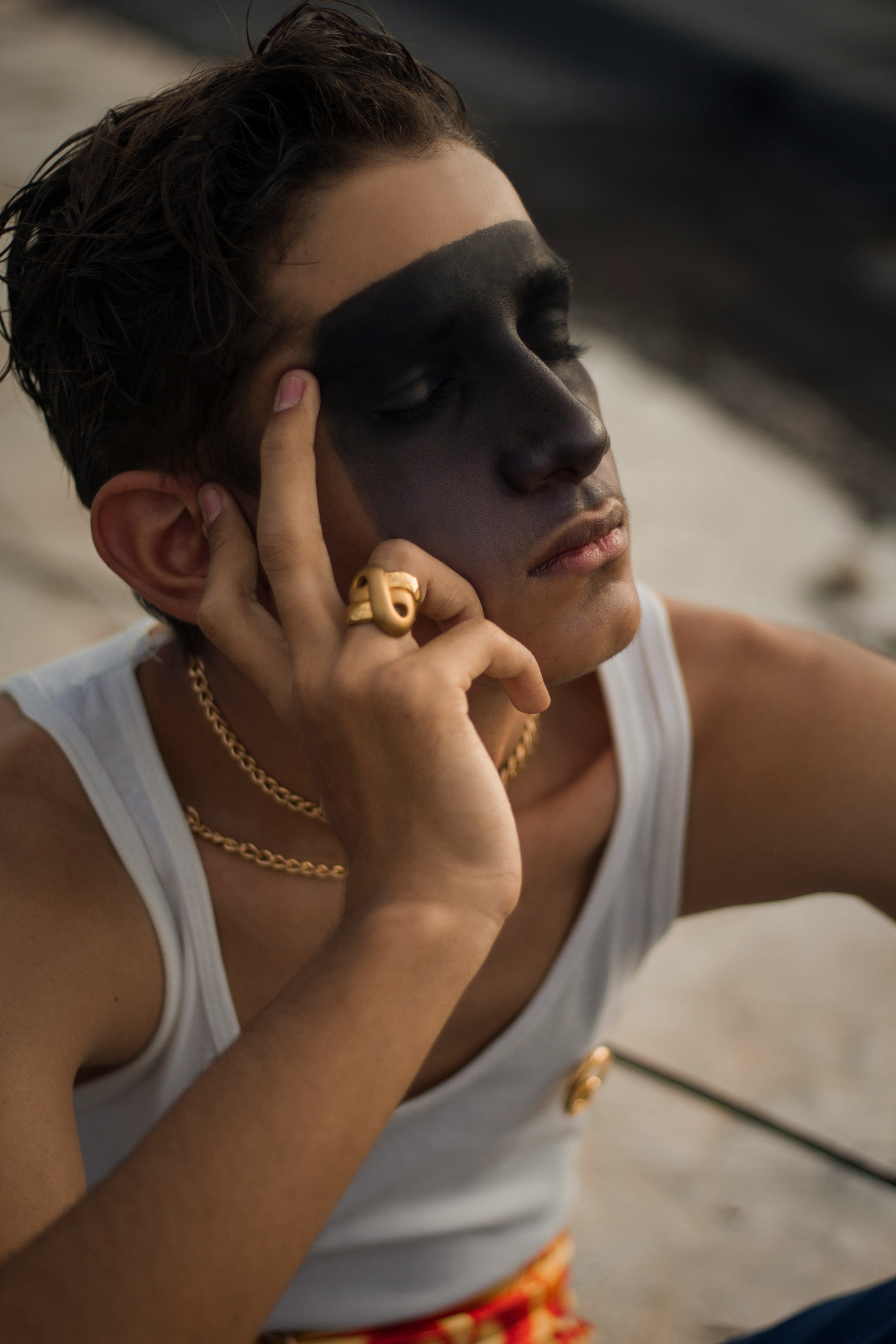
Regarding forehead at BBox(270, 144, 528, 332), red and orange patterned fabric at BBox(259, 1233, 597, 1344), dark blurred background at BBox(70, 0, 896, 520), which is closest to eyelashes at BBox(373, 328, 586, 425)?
forehead at BBox(270, 144, 528, 332)

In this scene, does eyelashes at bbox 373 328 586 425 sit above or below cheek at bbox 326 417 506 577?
above

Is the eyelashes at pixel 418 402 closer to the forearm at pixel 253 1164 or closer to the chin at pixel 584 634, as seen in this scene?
the chin at pixel 584 634

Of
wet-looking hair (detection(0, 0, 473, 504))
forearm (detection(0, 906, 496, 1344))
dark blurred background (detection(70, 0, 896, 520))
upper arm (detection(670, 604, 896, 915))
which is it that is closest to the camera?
forearm (detection(0, 906, 496, 1344))

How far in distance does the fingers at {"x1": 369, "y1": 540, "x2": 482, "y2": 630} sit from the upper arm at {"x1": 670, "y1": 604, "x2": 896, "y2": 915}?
1.52 ft

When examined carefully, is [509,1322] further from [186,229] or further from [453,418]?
[186,229]

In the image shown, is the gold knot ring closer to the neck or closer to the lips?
the lips

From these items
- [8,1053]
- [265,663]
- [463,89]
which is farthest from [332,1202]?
[463,89]

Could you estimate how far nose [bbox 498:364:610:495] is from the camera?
3.86 feet

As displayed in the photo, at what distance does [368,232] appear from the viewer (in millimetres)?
1203

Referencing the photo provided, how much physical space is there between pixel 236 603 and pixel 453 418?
0.96 feet

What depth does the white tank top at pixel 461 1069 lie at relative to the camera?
1346 mm

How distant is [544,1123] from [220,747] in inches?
26.9

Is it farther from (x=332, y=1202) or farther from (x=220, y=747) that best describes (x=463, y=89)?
(x=332, y=1202)

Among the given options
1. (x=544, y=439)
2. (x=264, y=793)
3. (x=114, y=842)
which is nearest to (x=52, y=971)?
(x=114, y=842)
